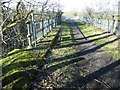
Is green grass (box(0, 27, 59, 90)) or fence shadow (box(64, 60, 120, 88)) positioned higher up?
green grass (box(0, 27, 59, 90))

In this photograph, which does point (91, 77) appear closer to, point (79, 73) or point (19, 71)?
point (79, 73)

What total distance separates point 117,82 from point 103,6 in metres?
32.4

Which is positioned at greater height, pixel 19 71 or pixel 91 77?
pixel 19 71

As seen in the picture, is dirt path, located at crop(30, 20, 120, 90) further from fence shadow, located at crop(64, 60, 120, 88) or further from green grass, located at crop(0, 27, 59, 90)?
green grass, located at crop(0, 27, 59, 90)

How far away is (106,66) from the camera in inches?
276

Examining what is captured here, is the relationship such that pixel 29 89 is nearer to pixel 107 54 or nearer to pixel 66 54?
pixel 66 54

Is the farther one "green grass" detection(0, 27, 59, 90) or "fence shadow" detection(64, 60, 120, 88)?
"fence shadow" detection(64, 60, 120, 88)

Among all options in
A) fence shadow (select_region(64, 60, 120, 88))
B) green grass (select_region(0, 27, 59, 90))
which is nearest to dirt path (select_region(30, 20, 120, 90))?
fence shadow (select_region(64, 60, 120, 88))

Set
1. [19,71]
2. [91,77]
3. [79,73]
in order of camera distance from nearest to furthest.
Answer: [91,77], [19,71], [79,73]

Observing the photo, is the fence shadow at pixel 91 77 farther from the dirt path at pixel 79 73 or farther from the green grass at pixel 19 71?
the green grass at pixel 19 71

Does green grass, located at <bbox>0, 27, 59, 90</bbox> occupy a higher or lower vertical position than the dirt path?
higher

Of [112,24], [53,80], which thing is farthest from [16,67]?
[112,24]

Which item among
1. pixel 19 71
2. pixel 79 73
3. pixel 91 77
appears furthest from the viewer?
pixel 79 73

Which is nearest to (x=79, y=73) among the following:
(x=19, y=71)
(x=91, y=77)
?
(x=91, y=77)
